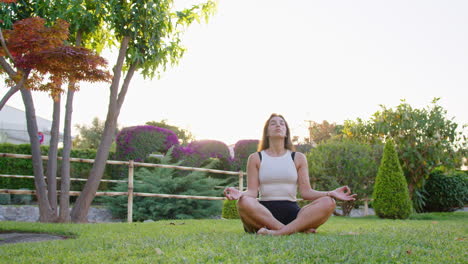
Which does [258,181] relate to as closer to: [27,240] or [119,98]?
[27,240]

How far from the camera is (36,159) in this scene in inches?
278

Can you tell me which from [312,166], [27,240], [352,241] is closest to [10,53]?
A: [27,240]

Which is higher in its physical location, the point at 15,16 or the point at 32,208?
the point at 15,16

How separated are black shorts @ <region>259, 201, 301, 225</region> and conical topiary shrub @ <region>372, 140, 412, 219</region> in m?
6.10

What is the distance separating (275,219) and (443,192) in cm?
1148

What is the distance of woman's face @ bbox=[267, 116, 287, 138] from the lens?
4.46m

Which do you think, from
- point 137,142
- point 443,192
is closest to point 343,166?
point 443,192

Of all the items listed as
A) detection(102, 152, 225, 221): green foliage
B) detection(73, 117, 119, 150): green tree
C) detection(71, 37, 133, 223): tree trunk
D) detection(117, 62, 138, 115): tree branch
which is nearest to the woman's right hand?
detection(71, 37, 133, 223): tree trunk

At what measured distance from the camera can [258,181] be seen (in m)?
4.38

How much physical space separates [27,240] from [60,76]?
190 cm

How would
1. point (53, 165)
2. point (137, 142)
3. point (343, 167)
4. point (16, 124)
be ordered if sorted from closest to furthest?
1. point (53, 165)
2. point (343, 167)
3. point (137, 142)
4. point (16, 124)

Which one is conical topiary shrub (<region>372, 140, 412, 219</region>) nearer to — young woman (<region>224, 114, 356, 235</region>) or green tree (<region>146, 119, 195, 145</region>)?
young woman (<region>224, 114, 356, 235</region>)

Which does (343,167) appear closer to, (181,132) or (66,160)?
(66,160)

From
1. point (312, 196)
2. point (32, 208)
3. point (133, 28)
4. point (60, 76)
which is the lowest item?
point (32, 208)
